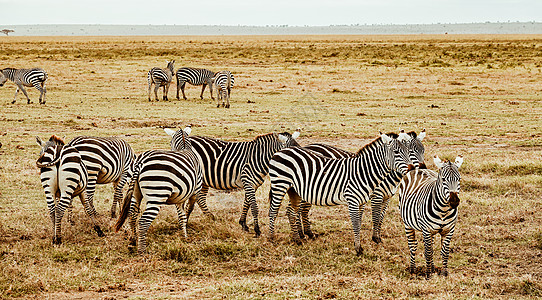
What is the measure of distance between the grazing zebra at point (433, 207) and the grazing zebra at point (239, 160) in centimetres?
221

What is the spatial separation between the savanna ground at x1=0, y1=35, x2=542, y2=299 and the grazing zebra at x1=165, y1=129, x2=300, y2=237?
58 cm

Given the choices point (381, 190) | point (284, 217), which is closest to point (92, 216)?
point (284, 217)

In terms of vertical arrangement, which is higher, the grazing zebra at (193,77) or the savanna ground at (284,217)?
the grazing zebra at (193,77)

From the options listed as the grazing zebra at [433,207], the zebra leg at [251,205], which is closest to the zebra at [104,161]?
the zebra leg at [251,205]

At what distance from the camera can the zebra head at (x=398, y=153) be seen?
7.12m

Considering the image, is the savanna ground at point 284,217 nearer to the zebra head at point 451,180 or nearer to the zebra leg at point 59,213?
the zebra leg at point 59,213

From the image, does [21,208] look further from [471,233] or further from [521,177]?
[521,177]

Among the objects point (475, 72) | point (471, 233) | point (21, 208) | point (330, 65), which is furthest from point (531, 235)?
point (330, 65)

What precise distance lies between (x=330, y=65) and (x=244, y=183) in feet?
96.1

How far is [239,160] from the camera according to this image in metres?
8.34

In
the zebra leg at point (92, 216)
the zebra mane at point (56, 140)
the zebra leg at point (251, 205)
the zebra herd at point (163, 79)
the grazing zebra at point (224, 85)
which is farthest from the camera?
the zebra herd at point (163, 79)

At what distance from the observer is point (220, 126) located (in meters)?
16.6

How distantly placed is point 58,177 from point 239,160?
7.93 ft

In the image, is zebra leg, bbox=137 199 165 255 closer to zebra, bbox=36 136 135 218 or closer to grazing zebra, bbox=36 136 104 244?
grazing zebra, bbox=36 136 104 244
